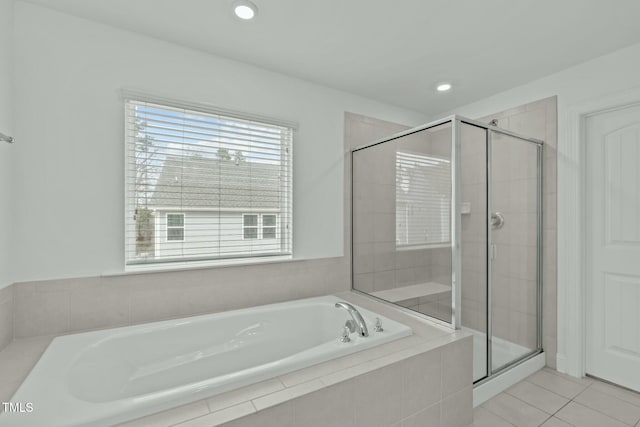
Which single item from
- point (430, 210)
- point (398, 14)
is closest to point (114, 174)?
point (398, 14)

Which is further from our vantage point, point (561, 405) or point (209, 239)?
point (209, 239)

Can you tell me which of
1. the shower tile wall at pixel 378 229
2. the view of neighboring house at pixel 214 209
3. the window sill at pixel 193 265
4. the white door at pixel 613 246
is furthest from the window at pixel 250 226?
the white door at pixel 613 246

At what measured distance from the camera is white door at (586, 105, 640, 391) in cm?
Answer: 204

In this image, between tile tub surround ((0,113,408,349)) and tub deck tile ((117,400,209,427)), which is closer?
tub deck tile ((117,400,209,427))

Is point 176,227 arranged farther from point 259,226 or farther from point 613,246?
point 613,246

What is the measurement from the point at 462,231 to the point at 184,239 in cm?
184

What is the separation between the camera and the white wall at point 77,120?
5.45 feet

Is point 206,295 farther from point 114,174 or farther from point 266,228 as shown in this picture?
point 114,174

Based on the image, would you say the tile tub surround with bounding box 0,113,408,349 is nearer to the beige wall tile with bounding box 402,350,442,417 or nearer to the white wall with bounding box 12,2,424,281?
the white wall with bounding box 12,2,424,281

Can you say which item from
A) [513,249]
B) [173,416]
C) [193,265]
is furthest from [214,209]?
[513,249]

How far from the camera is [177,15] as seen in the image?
5.74 ft

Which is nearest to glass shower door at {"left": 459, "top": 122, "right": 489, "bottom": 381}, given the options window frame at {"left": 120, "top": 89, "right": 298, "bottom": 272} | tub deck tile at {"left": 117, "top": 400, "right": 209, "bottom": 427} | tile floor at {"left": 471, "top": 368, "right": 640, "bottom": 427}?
tile floor at {"left": 471, "top": 368, "right": 640, "bottom": 427}

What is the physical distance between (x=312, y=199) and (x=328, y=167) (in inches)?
12.8

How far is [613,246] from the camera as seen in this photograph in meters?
2.14
